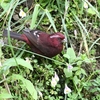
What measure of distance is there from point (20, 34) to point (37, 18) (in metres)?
0.41

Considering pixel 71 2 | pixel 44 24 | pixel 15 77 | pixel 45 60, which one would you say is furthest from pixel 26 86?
pixel 71 2

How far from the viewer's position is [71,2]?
14.5 ft

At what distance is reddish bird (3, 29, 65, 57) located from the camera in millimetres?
3910

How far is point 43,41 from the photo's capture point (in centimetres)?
396

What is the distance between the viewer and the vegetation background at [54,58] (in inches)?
137

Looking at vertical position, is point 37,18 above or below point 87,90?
above

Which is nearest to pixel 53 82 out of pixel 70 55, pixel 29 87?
pixel 70 55

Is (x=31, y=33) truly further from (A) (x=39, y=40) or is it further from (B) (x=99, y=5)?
(B) (x=99, y=5)

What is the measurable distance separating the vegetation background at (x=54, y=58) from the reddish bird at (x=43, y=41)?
0.24 ft

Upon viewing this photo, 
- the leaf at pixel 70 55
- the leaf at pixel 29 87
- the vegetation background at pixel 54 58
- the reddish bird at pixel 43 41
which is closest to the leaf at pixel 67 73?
the vegetation background at pixel 54 58

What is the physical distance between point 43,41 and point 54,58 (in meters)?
0.21

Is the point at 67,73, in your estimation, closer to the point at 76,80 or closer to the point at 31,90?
the point at 76,80

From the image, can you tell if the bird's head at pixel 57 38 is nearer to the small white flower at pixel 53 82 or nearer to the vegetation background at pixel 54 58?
the vegetation background at pixel 54 58

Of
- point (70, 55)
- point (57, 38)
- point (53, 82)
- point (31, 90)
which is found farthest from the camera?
point (57, 38)
